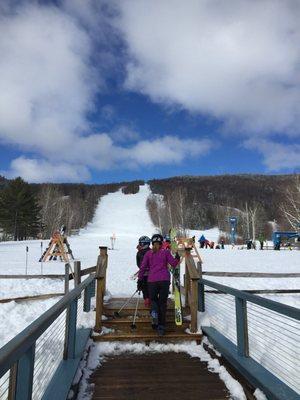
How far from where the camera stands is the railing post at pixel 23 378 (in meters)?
3.06

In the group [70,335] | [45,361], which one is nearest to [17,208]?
[45,361]

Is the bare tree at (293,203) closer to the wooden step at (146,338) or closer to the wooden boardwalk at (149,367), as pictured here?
the wooden boardwalk at (149,367)

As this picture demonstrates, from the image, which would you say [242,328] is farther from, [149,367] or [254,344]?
[254,344]

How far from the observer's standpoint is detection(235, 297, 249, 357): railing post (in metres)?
5.52

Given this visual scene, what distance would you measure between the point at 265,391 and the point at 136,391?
1.48 meters

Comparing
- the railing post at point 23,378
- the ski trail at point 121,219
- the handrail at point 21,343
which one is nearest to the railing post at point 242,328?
the handrail at point 21,343

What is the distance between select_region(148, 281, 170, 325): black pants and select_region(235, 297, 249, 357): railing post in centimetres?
194

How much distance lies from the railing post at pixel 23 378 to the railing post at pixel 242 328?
3.18m

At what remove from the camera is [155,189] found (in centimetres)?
15800

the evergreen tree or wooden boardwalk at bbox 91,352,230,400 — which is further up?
the evergreen tree

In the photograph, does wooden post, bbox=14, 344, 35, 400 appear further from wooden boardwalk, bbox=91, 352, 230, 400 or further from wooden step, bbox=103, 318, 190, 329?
wooden step, bbox=103, 318, 190, 329

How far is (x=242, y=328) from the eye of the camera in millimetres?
5605

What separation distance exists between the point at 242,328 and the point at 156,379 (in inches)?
52.3

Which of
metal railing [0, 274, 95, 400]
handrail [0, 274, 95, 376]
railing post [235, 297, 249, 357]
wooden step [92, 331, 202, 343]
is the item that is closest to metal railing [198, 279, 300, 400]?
railing post [235, 297, 249, 357]
